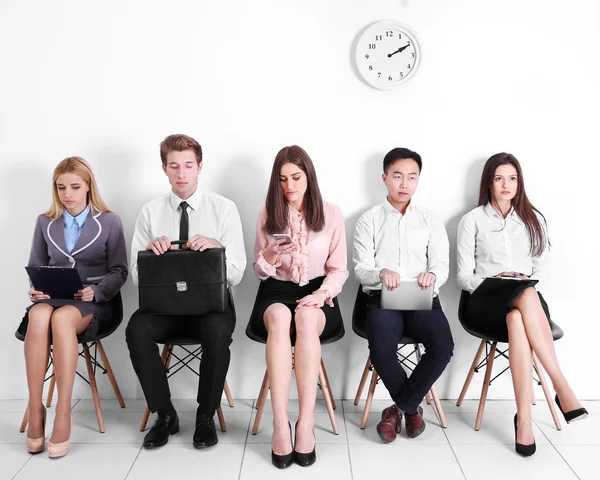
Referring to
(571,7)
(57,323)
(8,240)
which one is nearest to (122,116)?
(8,240)

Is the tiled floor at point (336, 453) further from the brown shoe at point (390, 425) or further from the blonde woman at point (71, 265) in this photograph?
the blonde woman at point (71, 265)

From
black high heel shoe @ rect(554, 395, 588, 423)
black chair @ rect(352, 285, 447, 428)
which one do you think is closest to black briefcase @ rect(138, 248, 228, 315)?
black chair @ rect(352, 285, 447, 428)

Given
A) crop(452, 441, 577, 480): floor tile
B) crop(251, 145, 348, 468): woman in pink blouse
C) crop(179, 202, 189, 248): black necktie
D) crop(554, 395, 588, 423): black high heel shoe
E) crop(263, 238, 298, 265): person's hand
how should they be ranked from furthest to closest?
crop(179, 202, 189, 248): black necktie, crop(263, 238, 298, 265): person's hand, crop(251, 145, 348, 468): woman in pink blouse, crop(554, 395, 588, 423): black high heel shoe, crop(452, 441, 577, 480): floor tile

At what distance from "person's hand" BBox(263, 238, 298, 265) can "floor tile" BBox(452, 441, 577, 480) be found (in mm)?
1104

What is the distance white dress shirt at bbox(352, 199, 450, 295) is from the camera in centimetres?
266

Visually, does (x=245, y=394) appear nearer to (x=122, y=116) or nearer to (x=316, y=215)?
(x=316, y=215)

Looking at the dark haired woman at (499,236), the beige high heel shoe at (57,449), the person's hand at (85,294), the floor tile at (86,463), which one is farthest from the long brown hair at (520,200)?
the beige high heel shoe at (57,449)

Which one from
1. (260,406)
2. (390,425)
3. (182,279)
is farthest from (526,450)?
(182,279)

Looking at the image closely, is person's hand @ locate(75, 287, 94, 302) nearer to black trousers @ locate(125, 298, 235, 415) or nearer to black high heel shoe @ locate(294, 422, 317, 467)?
black trousers @ locate(125, 298, 235, 415)

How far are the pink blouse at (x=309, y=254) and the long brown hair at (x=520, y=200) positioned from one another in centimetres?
76

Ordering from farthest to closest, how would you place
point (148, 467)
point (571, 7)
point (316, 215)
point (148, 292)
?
1. point (571, 7)
2. point (316, 215)
3. point (148, 292)
4. point (148, 467)

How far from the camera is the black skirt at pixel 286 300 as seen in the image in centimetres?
243

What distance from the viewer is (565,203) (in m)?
2.81

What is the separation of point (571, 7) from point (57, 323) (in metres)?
2.81
